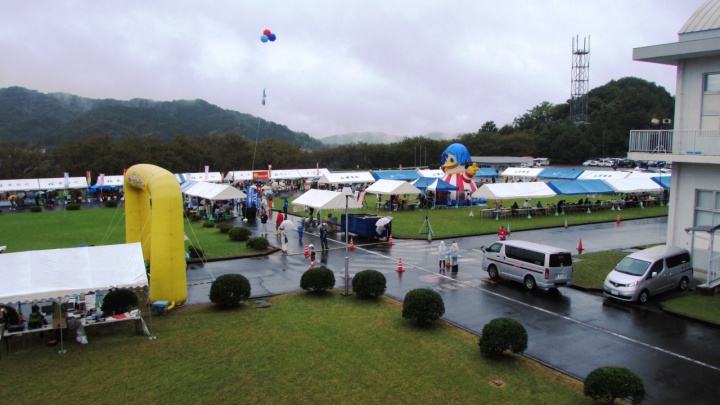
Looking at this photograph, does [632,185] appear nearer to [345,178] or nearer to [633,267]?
[345,178]

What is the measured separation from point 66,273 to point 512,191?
3250 centimetres

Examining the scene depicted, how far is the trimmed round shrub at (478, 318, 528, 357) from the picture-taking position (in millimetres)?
11227

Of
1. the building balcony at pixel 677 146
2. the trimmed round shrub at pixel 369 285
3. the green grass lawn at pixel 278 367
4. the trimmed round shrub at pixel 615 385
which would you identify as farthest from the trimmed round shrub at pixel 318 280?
the building balcony at pixel 677 146

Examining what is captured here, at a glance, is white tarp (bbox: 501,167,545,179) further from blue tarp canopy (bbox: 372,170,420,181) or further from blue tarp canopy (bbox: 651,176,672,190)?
blue tarp canopy (bbox: 651,176,672,190)

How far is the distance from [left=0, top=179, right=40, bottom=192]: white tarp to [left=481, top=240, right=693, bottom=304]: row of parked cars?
51047 mm

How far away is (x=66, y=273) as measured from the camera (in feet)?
41.4

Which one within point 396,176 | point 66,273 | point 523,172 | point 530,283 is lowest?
point 530,283

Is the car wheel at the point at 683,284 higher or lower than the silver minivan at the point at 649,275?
lower

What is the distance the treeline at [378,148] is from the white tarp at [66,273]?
64771mm

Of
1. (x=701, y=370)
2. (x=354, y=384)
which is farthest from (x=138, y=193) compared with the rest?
(x=701, y=370)

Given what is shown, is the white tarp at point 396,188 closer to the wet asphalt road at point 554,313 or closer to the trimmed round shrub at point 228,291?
the wet asphalt road at point 554,313

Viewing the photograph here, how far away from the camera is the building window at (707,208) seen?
17.9 m

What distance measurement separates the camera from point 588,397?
31.9 ft

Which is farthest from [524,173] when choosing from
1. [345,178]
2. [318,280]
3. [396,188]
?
[318,280]
